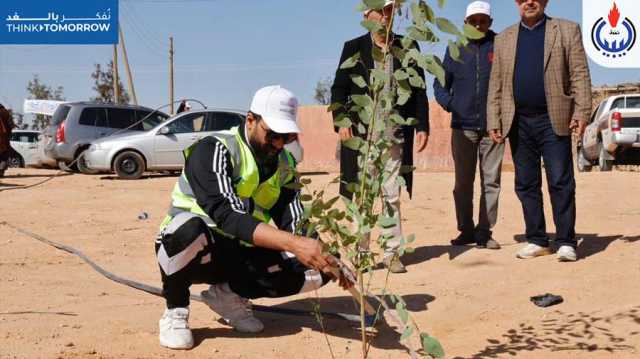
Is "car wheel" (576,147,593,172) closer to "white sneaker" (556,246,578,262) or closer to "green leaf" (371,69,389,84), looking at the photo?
"white sneaker" (556,246,578,262)

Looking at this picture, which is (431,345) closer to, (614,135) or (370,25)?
(370,25)

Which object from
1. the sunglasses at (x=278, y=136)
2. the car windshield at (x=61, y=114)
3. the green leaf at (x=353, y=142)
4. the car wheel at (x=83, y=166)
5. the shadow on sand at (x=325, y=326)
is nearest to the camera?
the green leaf at (x=353, y=142)

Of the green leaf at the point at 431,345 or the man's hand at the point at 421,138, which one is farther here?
the man's hand at the point at 421,138

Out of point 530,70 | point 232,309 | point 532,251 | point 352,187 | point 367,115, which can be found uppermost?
point 530,70

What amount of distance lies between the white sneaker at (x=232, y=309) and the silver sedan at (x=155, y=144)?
1191 centimetres

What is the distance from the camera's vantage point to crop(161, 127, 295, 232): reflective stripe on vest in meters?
3.94

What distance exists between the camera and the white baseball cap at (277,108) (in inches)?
145

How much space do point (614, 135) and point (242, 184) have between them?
41.7ft

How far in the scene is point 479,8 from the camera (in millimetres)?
6090

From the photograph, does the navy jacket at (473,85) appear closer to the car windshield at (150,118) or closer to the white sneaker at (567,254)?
the white sneaker at (567,254)

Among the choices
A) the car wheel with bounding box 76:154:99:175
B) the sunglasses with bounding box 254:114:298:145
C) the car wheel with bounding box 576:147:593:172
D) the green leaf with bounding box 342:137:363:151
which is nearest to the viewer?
the green leaf with bounding box 342:137:363:151

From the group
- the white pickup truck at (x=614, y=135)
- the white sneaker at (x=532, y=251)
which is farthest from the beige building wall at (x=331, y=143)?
the white sneaker at (x=532, y=251)

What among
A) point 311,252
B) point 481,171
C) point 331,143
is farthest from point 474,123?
point 331,143

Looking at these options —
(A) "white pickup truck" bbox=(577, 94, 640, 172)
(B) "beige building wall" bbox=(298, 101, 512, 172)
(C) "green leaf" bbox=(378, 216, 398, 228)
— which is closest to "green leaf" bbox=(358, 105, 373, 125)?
(C) "green leaf" bbox=(378, 216, 398, 228)
